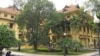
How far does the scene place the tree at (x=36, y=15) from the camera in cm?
4581

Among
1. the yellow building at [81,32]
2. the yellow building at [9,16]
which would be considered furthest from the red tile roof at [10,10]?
the yellow building at [81,32]

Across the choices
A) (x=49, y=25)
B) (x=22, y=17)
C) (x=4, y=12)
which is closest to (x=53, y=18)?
(x=49, y=25)

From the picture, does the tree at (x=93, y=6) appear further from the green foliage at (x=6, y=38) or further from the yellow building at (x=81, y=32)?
the green foliage at (x=6, y=38)

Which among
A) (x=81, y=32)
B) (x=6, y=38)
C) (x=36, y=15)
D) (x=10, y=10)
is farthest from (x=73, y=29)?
(x=6, y=38)

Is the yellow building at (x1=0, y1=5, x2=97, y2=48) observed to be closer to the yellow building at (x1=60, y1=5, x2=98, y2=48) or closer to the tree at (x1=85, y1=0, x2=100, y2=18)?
the yellow building at (x1=60, y1=5, x2=98, y2=48)

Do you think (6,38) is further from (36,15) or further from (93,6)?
(93,6)

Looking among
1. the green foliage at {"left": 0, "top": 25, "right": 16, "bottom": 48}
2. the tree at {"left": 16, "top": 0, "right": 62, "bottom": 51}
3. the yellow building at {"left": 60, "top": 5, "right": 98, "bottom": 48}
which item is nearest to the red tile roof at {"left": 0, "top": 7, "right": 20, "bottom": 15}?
the yellow building at {"left": 60, "top": 5, "right": 98, "bottom": 48}

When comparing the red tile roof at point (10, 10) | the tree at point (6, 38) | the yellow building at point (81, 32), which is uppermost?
the red tile roof at point (10, 10)

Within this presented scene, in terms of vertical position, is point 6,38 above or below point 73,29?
below

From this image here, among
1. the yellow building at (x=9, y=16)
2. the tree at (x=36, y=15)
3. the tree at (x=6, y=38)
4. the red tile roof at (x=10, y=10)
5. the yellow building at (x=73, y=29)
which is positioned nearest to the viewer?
the tree at (x=6, y=38)

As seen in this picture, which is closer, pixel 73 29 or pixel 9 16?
pixel 73 29

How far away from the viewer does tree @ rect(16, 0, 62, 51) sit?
45812 mm

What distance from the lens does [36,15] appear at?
46.2 metres

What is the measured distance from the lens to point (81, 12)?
49688mm
